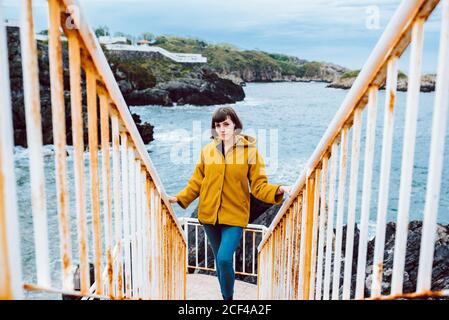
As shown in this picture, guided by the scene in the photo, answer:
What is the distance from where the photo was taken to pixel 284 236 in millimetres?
2600

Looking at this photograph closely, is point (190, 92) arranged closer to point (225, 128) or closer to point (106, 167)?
point (225, 128)

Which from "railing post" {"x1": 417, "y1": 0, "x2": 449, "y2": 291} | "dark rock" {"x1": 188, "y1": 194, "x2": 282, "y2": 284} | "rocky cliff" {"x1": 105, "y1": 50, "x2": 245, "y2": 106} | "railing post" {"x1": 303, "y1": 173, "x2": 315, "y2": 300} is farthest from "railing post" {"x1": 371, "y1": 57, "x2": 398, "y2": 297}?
"rocky cliff" {"x1": 105, "y1": 50, "x2": 245, "y2": 106}

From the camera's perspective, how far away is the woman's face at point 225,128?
277 centimetres

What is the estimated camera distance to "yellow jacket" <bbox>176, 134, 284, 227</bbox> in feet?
9.29

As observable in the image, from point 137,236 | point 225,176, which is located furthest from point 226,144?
point 137,236

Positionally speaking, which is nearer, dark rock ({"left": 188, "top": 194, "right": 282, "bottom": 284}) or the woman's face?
the woman's face

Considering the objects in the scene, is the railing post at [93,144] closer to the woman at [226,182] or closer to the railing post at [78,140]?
the railing post at [78,140]

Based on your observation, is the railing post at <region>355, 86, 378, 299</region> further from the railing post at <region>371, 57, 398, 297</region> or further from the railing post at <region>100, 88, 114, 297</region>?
the railing post at <region>100, 88, 114, 297</region>

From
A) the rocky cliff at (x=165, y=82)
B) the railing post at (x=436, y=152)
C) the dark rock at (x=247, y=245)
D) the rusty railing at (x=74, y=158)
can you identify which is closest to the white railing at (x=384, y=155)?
the railing post at (x=436, y=152)

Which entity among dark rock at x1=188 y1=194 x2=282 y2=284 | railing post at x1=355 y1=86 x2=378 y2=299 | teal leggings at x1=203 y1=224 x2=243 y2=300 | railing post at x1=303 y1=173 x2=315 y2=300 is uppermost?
railing post at x1=355 y1=86 x2=378 y2=299

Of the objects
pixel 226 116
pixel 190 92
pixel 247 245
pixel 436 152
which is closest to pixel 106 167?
pixel 436 152

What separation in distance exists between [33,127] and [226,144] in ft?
6.39

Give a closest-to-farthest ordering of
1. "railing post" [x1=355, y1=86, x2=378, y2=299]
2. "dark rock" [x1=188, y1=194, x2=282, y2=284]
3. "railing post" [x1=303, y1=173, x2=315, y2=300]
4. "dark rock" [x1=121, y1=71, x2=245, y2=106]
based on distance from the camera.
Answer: "railing post" [x1=355, y1=86, x2=378, y2=299] → "railing post" [x1=303, y1=173, x2=315, y2=300] → "dark rock" [x1=188, y1=194, x2=282, y2=284] → "dark rock" [x1=121, y1=71, x2=245, y2=106]
